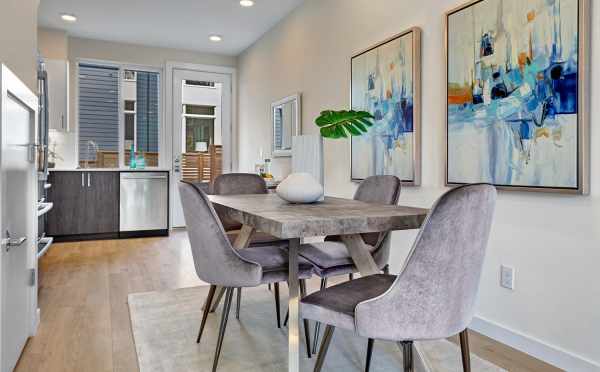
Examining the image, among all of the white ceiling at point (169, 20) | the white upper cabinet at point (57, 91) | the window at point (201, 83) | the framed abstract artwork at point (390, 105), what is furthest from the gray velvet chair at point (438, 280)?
the window at point (201, 83)

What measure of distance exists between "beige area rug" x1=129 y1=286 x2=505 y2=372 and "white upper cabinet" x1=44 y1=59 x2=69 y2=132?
11.1ft

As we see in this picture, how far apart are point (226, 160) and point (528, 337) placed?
201 inches

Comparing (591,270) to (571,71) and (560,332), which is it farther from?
(571,71)

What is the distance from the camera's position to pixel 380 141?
10.3 ft

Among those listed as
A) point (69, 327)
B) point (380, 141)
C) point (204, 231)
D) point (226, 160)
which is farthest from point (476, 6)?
point (226, 160)

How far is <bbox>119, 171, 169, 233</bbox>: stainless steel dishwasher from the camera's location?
560cm

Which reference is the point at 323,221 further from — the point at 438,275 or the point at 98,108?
the point at 98,108

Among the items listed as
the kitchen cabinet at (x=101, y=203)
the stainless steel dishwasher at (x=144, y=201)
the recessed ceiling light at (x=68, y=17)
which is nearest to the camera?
the recessed ceiling light at (x=68, y=17)

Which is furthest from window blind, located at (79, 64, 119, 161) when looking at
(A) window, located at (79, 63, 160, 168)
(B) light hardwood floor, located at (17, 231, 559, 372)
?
(B) light hardwood floor, located at (17, 231, 559, 372)

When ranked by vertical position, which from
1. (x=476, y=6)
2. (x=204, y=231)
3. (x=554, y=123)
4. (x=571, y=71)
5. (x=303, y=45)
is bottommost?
(x=204, y=231)

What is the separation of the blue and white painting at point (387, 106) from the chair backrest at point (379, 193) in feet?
1.59

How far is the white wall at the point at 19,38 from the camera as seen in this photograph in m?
1.76

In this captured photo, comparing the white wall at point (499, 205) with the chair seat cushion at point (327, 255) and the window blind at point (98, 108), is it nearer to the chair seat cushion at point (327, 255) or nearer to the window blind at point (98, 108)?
the chair seat cushion at point (327, 255)

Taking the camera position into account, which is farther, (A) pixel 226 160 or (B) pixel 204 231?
(A) pixel 226 160
